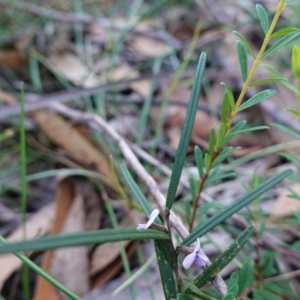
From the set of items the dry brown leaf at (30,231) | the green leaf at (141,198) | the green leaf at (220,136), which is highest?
the green leaf at (220,136)

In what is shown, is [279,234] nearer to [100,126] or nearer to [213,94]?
[100,126]

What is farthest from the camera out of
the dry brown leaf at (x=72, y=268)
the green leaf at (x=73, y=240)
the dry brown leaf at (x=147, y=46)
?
the dry brown leaf at (x=147, y=46)

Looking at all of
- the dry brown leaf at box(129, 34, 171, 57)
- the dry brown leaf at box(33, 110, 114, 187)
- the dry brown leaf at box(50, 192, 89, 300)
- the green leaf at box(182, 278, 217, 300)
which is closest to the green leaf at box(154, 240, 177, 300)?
the green leaf at box(182, 278, 217, 300)

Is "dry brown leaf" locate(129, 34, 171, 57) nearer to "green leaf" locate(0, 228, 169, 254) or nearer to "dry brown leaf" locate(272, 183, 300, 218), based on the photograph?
"dry brown leaf" locate(272, 183, 300, 218)

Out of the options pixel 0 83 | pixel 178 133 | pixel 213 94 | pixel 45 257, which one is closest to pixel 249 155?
pixel 178 133

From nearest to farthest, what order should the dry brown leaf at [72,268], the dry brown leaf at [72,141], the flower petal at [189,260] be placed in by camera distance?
the flower petal at [189,260] → the dry brown leaf at [72,268] → the dry brown leaf at [72,141]

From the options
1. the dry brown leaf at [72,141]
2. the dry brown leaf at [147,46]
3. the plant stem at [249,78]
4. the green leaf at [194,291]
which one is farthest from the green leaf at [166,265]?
the dry brown leaf at [147,46]

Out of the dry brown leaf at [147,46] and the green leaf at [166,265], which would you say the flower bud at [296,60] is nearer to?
the green leaf at [166,265]

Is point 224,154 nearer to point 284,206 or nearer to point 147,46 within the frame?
point 284,206
